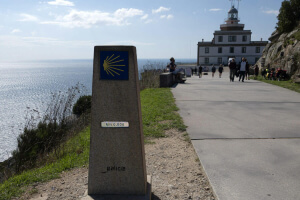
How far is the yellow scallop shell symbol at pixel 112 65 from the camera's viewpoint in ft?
9.02

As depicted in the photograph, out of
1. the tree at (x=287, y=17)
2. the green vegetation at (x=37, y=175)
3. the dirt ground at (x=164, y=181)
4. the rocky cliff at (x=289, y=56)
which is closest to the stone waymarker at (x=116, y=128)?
the dirt ground at (x=164, y=181)

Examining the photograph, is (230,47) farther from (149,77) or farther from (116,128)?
(116,128)

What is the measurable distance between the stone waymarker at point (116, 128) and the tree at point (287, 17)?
1063 inches

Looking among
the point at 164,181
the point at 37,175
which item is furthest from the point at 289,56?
the point at 37,175

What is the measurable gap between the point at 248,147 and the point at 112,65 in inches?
119

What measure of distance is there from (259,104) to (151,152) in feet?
18.8

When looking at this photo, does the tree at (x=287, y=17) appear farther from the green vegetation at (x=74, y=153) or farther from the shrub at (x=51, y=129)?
the shrub at (x=51, y=129)

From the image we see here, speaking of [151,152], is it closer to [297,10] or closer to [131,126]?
[131,126]

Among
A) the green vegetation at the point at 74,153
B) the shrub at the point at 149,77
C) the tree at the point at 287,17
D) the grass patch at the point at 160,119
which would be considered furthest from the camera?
the tree at the point at 287,17

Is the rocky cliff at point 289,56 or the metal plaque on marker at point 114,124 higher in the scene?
the rocky cliff at point 289,56

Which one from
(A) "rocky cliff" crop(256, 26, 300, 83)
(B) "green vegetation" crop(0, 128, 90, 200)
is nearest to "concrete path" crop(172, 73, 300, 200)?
(B) "green vegetation" crop(0, 128, 90, 200)

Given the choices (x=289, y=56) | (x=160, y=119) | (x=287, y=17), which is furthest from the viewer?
(x=287, y=17)

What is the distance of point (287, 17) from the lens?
82.5 ft

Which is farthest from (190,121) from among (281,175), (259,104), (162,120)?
(259,104)
